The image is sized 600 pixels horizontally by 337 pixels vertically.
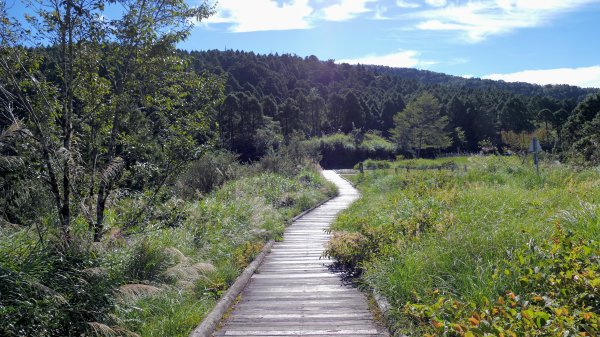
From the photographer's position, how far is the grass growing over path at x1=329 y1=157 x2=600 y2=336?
3.45 metres

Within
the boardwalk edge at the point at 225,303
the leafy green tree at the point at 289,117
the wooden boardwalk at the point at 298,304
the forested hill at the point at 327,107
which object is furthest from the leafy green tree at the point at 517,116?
the boardwalk edge at the point at 225,303

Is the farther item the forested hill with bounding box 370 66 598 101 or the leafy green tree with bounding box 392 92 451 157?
the forested hill with bounding box 370 66 598 101

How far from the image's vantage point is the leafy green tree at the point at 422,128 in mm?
61656

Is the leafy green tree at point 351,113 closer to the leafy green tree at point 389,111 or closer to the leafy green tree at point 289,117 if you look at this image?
the leafy green tree at point 389,111

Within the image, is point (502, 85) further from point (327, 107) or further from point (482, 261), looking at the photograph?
point (482, 261)

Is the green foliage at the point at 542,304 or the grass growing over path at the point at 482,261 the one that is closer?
the green foliage at the point at 542,304

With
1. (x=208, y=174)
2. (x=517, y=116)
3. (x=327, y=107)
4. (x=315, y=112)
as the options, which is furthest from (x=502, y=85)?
(x=208, y=174)

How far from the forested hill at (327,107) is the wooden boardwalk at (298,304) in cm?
3447

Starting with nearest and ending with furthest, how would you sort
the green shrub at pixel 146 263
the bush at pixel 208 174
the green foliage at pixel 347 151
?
the green shrub at pixel 146 263 → the bush at pixel 208 174 → the green foliage at pixel 347 151

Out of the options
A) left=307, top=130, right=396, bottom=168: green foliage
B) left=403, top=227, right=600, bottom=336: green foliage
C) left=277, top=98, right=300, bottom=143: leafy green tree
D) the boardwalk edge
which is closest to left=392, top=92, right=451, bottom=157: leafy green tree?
left=307, top=130, right=396, bottom=168: green foliage

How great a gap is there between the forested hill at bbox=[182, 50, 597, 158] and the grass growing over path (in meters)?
35.0

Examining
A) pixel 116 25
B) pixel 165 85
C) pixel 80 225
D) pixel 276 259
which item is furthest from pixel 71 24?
pixel 276 259

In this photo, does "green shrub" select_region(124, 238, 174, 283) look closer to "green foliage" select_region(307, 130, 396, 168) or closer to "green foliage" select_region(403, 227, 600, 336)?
"green foliage" select_region(403, 227, 600, 336)

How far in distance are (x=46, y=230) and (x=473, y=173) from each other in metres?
14.2
